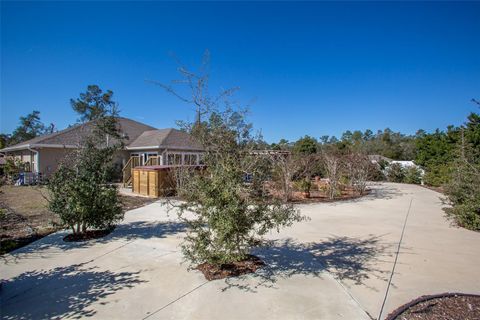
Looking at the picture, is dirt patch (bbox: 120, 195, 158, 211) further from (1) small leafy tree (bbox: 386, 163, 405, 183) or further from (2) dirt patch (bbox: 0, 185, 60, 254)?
(1) small leafy tree (bbox: 386, 163, 405, 183)

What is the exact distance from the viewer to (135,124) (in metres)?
25.5

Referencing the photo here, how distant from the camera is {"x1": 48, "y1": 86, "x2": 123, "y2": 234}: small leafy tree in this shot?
5.87m

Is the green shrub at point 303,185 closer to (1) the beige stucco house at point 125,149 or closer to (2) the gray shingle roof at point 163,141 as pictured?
(1) the beige stucco house at point 125,149

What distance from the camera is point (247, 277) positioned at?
13.4 feet

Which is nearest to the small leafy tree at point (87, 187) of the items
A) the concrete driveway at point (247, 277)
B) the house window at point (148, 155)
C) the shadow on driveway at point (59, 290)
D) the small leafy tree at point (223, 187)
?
the concrete driveway at point (247, 277)

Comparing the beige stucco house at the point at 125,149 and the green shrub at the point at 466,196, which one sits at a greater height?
the beige stucco house at the point at 125,149

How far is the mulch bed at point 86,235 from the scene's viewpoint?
19.7 ft

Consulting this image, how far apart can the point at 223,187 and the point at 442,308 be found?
321 centimetres

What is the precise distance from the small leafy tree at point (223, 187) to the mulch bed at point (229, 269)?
9.1 inches

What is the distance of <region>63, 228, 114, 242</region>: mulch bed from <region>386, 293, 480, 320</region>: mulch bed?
20.2 feet

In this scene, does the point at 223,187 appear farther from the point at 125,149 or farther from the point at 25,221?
the point at 125,149

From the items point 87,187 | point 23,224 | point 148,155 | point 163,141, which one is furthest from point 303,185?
point 148,155

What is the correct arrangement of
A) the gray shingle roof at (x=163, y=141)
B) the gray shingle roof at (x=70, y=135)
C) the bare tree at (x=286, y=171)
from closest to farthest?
1. the bare tree at (x=286, y=171)
2. the gray shingle roof at (x=70, y=135)
3. the gray shingle roof at (x=163, y=141)

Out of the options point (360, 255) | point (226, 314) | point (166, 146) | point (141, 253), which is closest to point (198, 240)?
point (226, 314)
